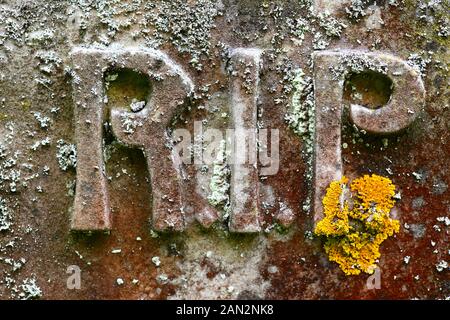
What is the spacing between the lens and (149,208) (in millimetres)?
2037

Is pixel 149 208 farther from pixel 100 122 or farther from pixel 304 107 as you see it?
pixel 304 107

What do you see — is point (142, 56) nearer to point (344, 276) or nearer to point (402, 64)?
point (402, 64)

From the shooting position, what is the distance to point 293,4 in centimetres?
208

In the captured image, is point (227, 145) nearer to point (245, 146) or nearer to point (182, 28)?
point (245, 146)

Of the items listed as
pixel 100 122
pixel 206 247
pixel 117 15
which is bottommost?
pixel 206 247

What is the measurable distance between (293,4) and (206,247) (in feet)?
2.74

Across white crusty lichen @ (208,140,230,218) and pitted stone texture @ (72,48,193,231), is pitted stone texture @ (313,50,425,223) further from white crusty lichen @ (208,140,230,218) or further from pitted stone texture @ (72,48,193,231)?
pitted stone texture @ (72,48,193,231)

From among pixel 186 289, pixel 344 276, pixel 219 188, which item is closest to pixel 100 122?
pixel 219 188

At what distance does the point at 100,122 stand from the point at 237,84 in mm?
441

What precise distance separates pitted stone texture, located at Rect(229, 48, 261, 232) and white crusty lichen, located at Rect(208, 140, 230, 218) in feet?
0.10

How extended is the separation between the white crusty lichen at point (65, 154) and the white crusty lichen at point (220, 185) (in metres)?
0.44

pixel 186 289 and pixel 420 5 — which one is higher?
pixel 420 5

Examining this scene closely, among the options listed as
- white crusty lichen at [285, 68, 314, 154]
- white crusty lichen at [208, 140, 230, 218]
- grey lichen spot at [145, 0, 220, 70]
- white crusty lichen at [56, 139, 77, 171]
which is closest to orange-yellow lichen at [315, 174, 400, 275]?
white crusty lichen at [285, 68, 314, 154]

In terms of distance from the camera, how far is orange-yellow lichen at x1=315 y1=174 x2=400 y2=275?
200 cm
